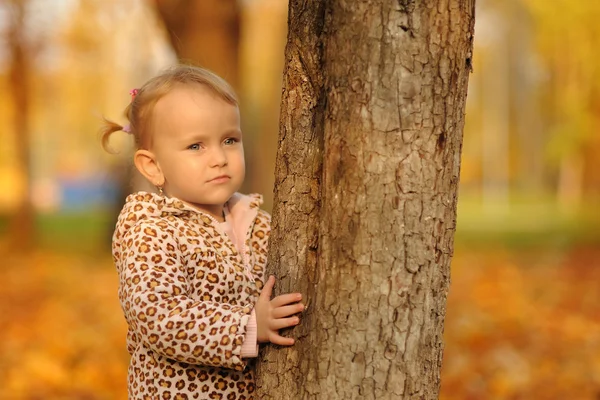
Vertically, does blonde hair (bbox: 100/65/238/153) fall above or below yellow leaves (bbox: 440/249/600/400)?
above

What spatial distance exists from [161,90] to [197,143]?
18cm

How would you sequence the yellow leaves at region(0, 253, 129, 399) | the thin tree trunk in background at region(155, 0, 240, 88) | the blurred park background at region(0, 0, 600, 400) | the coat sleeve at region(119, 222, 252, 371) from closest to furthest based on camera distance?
the coat sleeve at region(119, 222, 252, 371)
the yellow leaves at region(0, 253, 129, 399)
the blurred park background at region(0, 0, 600, 400)
the thin tree trunk in background at region(155, 0, 240, 88)

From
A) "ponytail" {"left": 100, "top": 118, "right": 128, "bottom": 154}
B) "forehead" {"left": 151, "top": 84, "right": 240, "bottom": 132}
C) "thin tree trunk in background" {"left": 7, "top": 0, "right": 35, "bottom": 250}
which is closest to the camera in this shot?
"forehead" {"left": 151, "top": 84, "right": 240, "bottom": 132}

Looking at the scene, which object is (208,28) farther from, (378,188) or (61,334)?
(378,188)

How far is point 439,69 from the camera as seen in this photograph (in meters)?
1.80

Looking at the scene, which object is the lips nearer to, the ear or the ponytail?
the ear

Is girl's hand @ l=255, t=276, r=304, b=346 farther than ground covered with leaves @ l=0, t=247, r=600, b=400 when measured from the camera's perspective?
No

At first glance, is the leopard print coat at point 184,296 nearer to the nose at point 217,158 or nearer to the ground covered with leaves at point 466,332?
the nose at point 217,158

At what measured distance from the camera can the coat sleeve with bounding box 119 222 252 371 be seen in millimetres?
1885

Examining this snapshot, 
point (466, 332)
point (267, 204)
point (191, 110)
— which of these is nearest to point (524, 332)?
point (466, 332)

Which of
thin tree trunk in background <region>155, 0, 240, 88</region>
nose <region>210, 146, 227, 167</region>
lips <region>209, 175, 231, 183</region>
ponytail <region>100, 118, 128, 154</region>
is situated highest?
thin tree trunk in background <region>155, 0, 240, 88</region>

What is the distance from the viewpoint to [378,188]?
1.80 metres

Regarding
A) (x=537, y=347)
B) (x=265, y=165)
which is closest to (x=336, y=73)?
(x=537, y=347)

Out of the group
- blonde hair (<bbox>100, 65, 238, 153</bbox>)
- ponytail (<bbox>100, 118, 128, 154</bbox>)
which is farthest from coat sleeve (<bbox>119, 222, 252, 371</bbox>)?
ponytail (<bbox>100, 118, 128, 154</bbox>)
